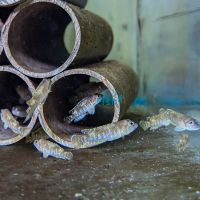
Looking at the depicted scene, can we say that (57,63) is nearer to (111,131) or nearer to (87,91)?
(87,91)

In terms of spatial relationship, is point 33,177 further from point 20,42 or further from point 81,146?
point 20,42

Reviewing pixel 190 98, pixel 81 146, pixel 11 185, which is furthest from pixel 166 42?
pixel 11 185

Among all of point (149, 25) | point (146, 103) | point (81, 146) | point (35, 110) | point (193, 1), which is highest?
point (193, 1)

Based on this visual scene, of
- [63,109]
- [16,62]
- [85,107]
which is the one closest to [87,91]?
[63,109]

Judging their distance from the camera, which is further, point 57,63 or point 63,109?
point 57,63

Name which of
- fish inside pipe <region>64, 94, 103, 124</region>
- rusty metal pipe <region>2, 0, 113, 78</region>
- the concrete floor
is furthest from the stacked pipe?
the concrete floor

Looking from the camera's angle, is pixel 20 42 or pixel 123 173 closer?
pixel 123 173

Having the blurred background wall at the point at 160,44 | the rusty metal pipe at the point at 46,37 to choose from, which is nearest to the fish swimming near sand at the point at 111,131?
the rusty metal pipe at the point at 46,37
